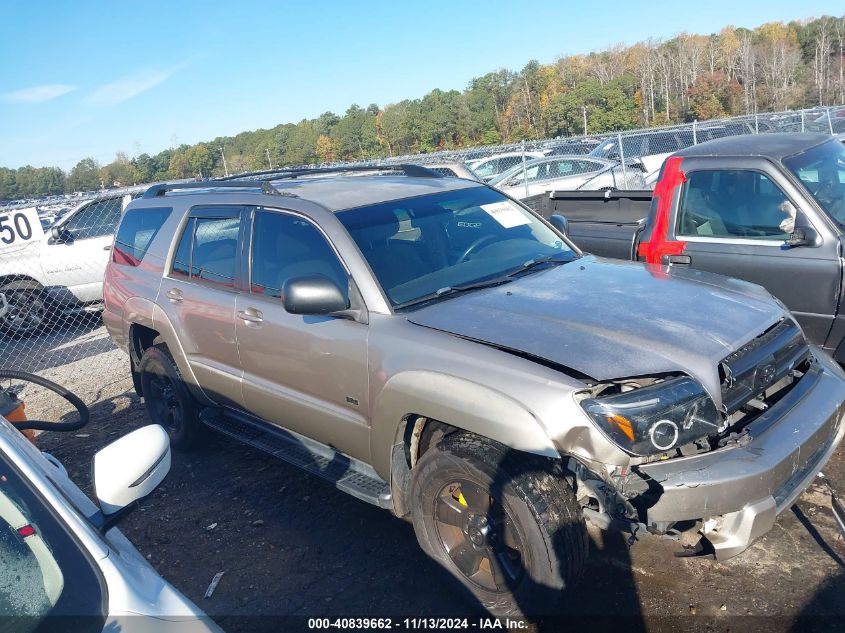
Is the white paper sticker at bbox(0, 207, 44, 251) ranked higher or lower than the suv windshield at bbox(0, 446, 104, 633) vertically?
higher

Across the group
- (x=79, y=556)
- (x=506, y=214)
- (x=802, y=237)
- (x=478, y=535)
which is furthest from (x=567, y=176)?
(x=79, y=556)

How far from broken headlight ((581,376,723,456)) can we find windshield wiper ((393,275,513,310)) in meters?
1.12

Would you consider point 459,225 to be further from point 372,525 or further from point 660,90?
point 660,90

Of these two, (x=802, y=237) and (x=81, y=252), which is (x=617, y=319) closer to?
(x=802, y=237)

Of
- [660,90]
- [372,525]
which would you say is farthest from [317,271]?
[660,90]

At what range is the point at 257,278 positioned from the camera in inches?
155

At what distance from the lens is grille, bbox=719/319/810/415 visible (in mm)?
2666

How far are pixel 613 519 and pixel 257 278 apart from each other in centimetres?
243

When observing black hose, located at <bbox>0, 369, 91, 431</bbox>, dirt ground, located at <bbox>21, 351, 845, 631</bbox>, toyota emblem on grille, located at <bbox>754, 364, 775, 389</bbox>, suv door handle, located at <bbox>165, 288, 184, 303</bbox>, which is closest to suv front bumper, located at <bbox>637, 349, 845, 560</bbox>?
toyota emblem on grille, located at <bbox>754, 364, 775, 389</bbox>

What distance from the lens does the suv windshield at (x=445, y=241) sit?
346 cm

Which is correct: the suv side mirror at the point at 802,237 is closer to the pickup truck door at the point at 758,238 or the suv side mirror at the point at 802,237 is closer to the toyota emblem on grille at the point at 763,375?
the pickup truck door at the point at 758,238

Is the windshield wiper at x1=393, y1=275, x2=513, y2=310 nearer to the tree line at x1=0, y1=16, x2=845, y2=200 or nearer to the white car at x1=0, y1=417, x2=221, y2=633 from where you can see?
the white car at x1=0, y1=417, x2=221, y2=633

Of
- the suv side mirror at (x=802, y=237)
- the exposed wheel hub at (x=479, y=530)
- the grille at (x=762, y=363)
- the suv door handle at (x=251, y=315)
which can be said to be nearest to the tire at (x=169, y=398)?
the suv door handle at (x=251, y=315)

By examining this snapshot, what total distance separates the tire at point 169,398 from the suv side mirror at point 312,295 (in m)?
2.03
